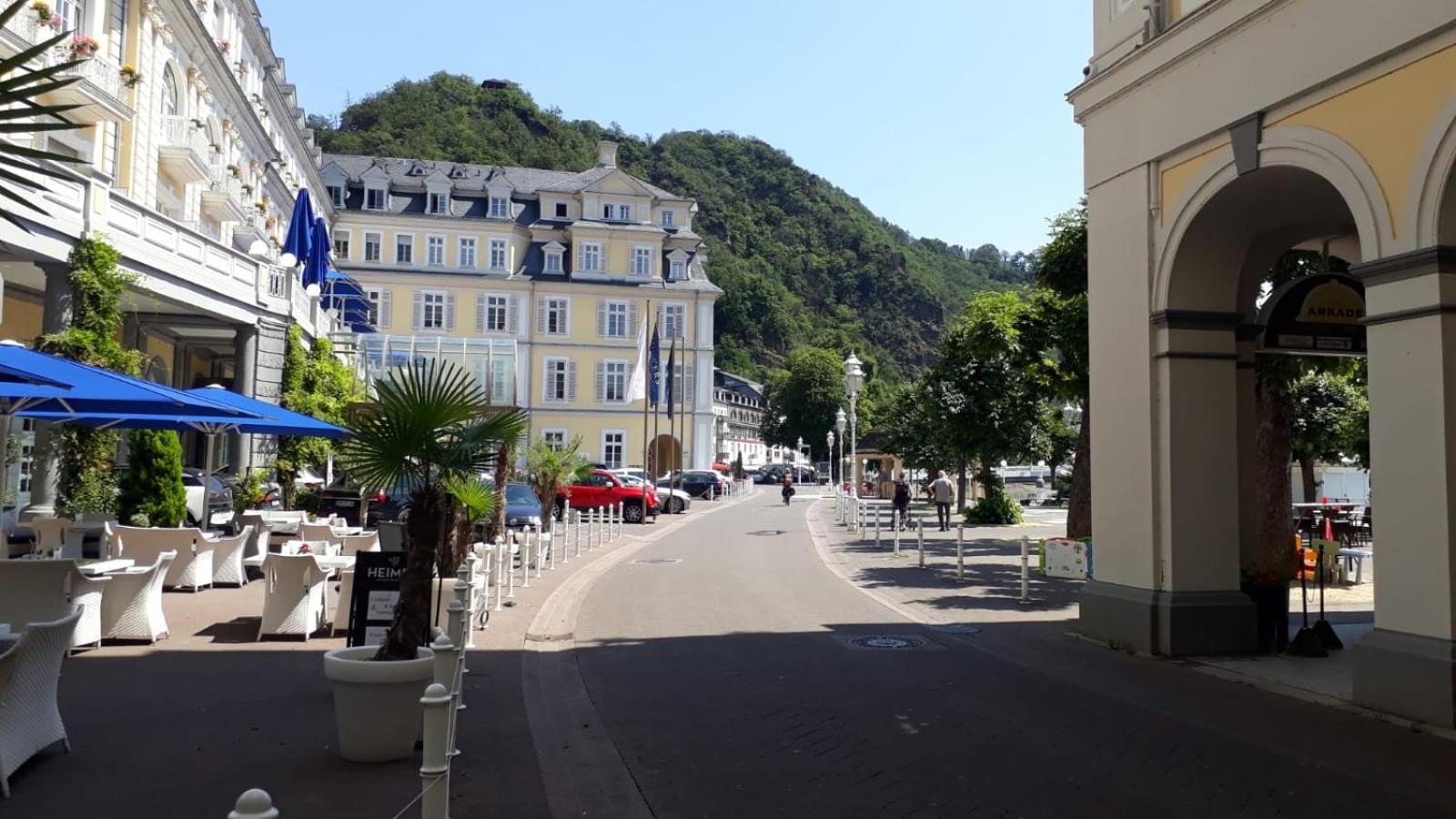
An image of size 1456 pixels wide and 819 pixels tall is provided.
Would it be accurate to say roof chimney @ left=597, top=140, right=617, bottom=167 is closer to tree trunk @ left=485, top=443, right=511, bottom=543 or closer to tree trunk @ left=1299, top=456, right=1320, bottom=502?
tree trunk @ left=1299, top=456, right=1320, bottom=502

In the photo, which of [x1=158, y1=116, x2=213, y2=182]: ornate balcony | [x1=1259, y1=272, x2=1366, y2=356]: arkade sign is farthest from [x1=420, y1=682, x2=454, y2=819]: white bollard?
[x1=158, y1=116, x2=213, y2=182]: ornate balcony

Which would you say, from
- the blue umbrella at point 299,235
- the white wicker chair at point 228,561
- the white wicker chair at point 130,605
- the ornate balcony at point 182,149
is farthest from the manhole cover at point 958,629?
the ornate balcony at point 182,149

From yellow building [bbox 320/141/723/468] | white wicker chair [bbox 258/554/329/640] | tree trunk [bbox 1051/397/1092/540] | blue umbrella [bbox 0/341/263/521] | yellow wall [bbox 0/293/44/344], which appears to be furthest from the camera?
yellow building [bbox 320/141/723/468]

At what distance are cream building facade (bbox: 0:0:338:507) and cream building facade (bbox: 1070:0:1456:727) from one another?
45.6 ft

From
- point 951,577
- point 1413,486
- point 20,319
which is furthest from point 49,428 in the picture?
point 1413,486

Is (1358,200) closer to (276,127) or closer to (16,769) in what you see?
(16,769)

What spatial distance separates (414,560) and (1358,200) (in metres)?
7.64

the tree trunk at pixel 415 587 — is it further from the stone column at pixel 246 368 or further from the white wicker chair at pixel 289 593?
the stone column at pixel 246 368

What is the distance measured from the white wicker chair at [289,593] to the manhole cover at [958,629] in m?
6.93

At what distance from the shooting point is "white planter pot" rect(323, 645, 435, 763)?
19.8 ft

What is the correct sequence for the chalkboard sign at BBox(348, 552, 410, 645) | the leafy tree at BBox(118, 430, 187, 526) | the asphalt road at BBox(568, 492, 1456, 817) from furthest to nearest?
1. the leafy tree at BBox(118, 430, 187, 526)
2. the chalkboard sign at BBox(348, 552, 410, 645)
3. the asphalt road at BBox(568, 492, 1456, 817)

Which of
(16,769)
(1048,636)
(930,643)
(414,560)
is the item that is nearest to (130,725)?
(16,769)

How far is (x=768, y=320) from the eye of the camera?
13138 centimetres

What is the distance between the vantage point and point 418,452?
664 cm
